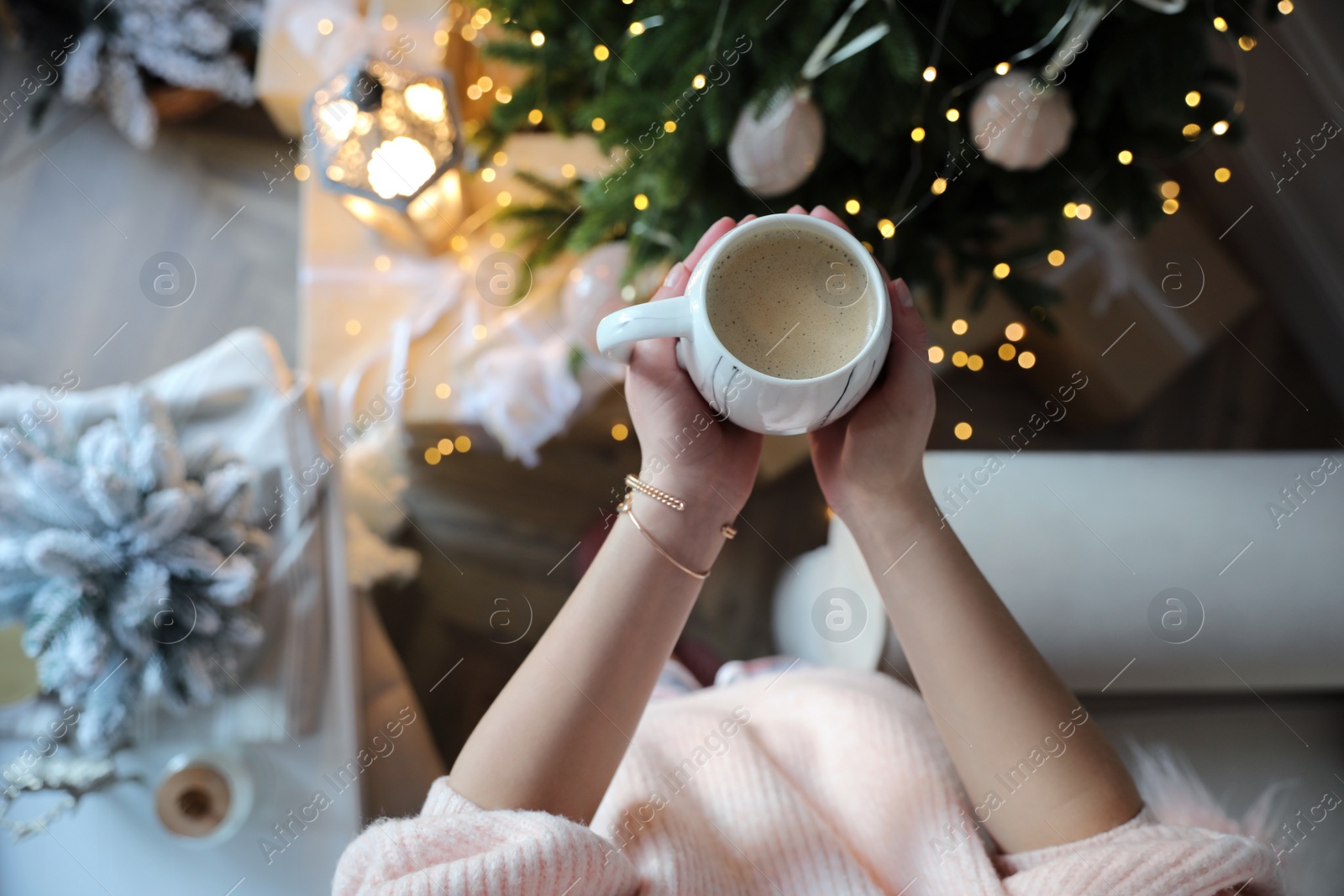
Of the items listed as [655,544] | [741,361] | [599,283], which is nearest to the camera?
[741,361]

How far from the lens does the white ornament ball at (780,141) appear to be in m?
0.84

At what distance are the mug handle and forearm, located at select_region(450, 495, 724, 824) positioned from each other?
16 centimetres

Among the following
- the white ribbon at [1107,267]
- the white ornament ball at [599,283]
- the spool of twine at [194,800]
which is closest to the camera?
the spool of twine at [194,800]

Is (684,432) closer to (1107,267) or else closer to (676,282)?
(676,282)

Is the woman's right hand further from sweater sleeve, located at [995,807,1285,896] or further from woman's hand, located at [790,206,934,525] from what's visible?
sweater sleeve, located at [995,807,1285,896]

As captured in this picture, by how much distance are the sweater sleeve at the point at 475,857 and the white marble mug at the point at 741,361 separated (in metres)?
0.33

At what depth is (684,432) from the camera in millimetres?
644

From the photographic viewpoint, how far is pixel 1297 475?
3.00 feet

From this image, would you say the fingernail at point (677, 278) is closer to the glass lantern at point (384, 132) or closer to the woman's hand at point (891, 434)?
the woman's hand at point (891, 434)

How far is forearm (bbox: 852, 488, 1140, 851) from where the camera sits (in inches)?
24.4

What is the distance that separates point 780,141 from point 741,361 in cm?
40

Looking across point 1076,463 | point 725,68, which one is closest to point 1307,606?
point 1076,463

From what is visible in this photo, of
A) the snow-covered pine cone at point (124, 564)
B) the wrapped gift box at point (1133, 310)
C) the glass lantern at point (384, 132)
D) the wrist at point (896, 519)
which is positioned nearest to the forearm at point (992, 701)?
the wrist at point (896, 519)

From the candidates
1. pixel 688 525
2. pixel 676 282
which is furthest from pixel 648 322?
pixel 688 525
